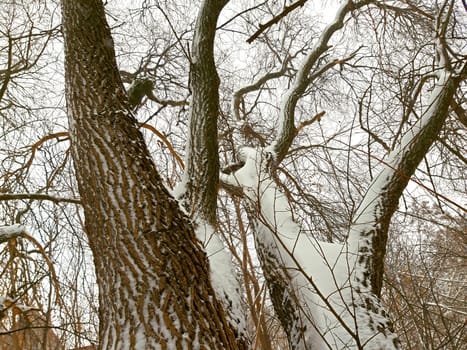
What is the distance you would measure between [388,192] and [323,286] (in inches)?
29.7

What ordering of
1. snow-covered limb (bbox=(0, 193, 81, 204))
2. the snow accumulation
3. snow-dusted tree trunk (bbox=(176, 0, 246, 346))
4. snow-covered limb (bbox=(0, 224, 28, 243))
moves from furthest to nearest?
1. snow-covered limb (bbox=(0, 193, 81, 204))
2. snow-covered limb (bbox=(0, 224, 28, 243))
3. snow-dusted tree trunk (bbox=(176, 0, 246, 346))
4. the snow accumulation

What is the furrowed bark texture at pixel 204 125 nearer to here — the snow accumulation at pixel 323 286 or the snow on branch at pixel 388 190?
the snow accumulation at pixel 323 286

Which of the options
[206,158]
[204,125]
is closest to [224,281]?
[206,158]

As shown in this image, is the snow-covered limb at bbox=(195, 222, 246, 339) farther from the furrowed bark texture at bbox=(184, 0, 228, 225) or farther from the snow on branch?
the snow on branch

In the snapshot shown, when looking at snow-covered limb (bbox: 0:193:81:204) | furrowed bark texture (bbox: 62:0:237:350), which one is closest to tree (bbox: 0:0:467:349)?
furrowed bark texture (bbox: 62:0:237:350)

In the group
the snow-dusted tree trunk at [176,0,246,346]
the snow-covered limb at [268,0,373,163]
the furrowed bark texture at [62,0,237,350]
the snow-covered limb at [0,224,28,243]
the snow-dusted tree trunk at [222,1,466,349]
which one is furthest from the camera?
the snow-covered limb at [268,0,373,163]

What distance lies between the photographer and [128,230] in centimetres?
165

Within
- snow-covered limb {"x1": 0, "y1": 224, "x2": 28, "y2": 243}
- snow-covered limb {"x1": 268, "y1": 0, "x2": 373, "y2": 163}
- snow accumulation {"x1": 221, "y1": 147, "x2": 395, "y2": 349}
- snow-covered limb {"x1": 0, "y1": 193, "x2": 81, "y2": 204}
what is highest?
snow-covered limb {"x1": 268, "y1": 0, "x2": 373, "y2": 163}

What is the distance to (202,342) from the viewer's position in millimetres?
1371

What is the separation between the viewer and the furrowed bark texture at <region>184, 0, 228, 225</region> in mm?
2690

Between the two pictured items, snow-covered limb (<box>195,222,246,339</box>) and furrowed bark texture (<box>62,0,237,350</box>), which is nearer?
furrowed bark texture (<box>62,0,237,350</box>)

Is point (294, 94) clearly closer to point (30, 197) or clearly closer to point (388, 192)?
point (388, 192)

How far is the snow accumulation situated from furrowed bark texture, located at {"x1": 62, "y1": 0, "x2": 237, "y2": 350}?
39 centimetres

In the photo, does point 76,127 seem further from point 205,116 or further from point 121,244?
point 205,116
